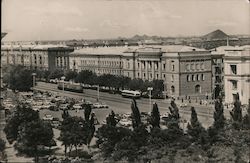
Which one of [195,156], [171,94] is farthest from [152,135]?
[171,94]

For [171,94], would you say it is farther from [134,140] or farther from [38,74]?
[134,140]

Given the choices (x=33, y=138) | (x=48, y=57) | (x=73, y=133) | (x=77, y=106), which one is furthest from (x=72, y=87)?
(x=48, y=57)

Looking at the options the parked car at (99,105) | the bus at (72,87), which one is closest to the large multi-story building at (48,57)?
the bus at (72,87)

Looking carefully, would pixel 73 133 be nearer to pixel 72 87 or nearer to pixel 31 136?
pixel 31 136

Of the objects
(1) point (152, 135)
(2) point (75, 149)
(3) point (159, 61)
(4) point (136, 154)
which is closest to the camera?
(4) point (136, 154)

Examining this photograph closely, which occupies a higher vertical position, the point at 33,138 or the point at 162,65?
the point at 162,65
